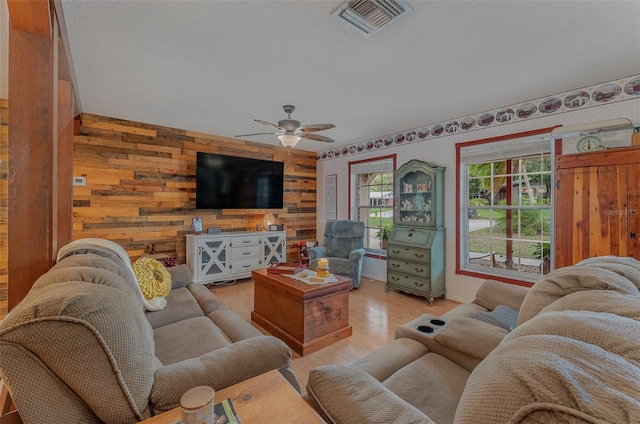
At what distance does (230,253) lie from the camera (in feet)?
15.1

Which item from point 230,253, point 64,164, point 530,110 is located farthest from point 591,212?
point 64,164

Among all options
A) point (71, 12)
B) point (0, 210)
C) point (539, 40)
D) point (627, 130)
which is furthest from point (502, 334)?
point (0, 210)

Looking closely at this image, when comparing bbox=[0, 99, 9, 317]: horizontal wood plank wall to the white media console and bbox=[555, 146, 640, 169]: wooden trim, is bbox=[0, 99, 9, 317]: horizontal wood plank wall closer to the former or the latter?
the white media console

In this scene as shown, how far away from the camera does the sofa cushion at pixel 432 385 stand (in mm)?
1148

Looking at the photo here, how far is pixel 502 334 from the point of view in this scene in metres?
1.38

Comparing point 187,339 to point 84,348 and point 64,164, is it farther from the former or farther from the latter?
point 64,164

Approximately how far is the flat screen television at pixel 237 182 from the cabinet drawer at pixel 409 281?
2.42 meters

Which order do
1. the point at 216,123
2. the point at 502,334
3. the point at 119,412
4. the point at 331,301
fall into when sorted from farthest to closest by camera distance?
the point at 216,123 → the point at 331,301 → the point at 502,334 → the point at 119,412

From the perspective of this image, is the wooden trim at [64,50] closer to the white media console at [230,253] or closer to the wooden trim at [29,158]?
the wooden trim at [29,158]

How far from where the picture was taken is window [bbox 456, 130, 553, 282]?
11.1 ft

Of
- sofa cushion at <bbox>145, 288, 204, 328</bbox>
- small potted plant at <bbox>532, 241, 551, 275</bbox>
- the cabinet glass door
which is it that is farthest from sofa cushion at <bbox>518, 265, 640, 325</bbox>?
the cabinet glass door

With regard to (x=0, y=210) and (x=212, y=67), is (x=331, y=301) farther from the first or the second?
(x=0, y=210)

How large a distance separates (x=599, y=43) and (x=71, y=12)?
3682 mm

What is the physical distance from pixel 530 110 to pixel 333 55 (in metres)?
2.52
